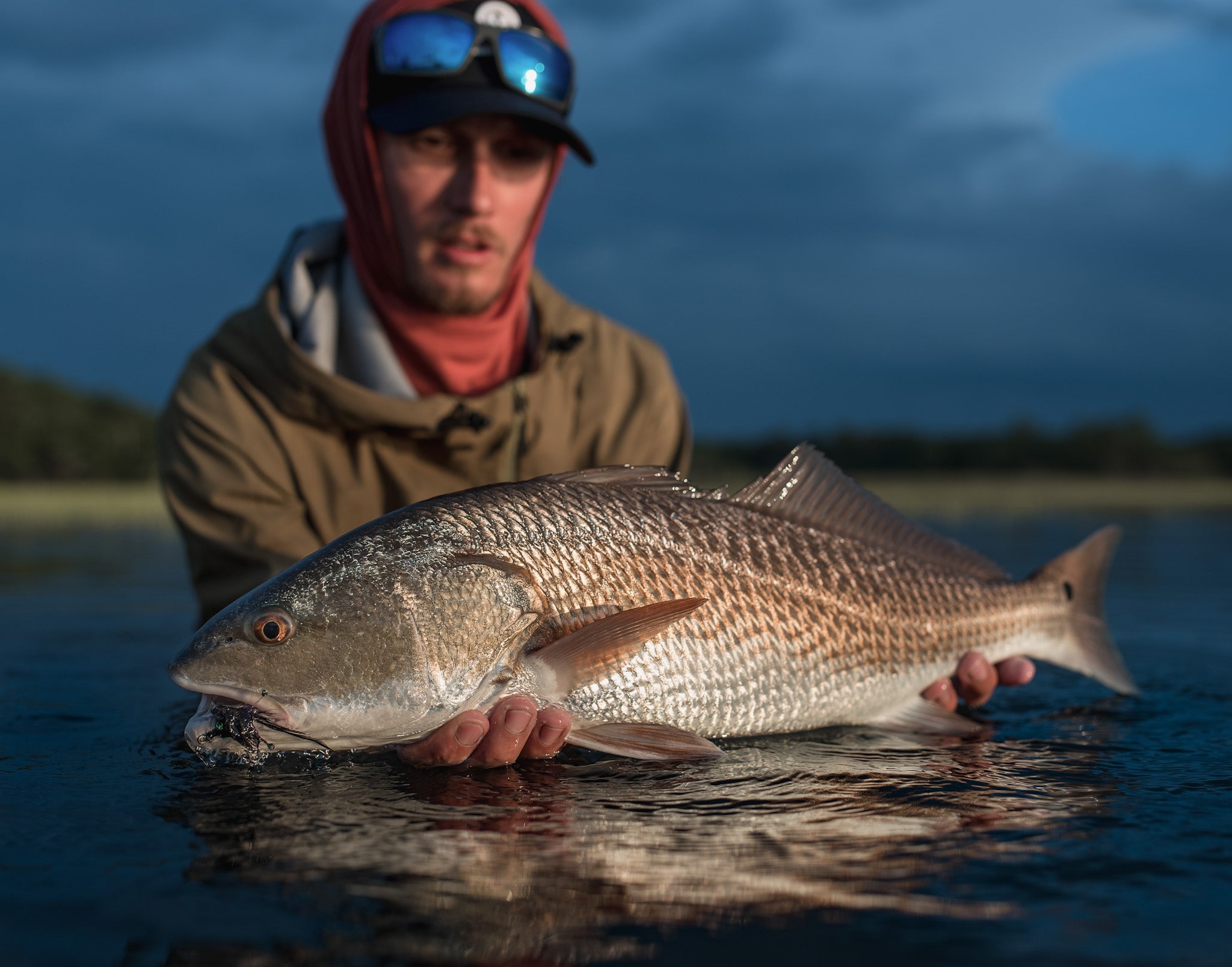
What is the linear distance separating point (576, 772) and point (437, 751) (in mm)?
402

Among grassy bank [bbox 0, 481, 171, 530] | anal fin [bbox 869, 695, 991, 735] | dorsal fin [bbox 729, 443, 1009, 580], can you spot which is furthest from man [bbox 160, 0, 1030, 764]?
grassy bank [bbox 0, 481, 171, 530]

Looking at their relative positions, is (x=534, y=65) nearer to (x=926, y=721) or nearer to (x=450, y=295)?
(x=450, y=295)

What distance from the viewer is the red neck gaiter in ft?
16.3

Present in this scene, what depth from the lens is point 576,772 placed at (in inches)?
125

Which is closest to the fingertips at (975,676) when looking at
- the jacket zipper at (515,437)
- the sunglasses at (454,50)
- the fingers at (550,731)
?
the fingers at (550,731)

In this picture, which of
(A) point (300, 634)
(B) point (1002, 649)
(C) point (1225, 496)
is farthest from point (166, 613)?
(C) point (1225, 496)

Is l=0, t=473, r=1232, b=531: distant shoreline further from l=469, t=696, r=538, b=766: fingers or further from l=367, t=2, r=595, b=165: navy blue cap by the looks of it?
l=469, t=696, r=538, b=766: fingers

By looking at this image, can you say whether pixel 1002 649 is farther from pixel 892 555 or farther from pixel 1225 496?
pixel 1225 496

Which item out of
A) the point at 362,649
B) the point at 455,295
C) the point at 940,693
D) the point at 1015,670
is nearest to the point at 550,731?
the point at 362,649

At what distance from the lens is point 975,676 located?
154 inches

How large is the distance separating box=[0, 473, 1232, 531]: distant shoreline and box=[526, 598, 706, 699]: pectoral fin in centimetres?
1467

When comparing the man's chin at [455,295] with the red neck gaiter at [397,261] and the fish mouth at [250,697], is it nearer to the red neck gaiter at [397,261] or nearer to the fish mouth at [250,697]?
the red neck gaiter at [397,261]

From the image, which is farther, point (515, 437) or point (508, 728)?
point (515, 437)

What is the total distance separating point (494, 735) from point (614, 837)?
23.4 inches
